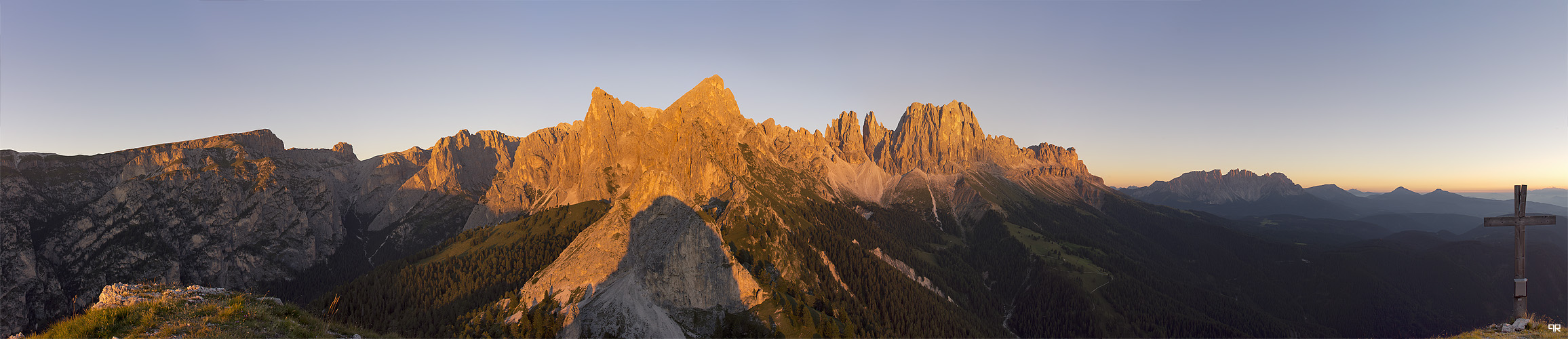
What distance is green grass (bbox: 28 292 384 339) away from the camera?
19.3m

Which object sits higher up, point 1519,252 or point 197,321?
point 1519,252

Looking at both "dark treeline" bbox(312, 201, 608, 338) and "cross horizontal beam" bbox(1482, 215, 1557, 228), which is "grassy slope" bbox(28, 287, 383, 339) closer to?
"dark treeline" bbox(312, 201, 608, 338)

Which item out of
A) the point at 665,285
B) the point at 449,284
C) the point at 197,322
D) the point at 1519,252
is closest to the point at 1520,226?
the point at 1519,252

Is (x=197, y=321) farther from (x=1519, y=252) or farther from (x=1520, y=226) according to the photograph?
(x=1520, y=226)

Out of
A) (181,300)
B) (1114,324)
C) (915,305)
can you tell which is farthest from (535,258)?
(1114,324)

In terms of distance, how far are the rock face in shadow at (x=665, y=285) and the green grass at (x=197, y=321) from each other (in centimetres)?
4473

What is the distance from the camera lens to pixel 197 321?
66.8ft

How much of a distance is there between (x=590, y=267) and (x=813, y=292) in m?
59.0

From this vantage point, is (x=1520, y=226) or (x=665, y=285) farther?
(x=665, y=285)

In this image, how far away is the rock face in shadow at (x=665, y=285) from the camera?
68.1 metres

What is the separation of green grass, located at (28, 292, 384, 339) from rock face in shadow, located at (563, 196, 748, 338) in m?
44.7

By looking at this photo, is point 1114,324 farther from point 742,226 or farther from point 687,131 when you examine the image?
point 687,131

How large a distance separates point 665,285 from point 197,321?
2345 inches

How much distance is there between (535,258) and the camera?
519 ft
